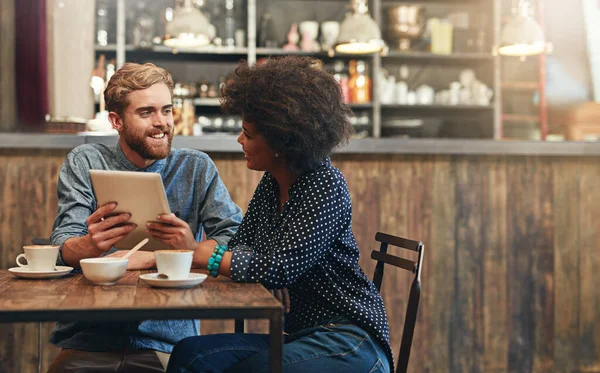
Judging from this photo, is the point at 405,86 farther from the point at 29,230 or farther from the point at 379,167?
the point at 29,230

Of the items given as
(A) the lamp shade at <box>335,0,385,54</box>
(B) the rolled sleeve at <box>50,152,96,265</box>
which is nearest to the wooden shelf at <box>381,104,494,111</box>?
(A) the lamp shade at <box>335,0,385,54</box>

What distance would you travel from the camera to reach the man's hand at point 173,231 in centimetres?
151

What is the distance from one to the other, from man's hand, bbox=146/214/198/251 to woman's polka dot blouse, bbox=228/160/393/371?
0.34 ft

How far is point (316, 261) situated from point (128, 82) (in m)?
0.84

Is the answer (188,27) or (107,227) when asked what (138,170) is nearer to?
(107,227)

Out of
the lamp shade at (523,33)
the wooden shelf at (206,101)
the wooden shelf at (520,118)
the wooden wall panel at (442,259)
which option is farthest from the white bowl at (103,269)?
the wooden shelf at (520,118)

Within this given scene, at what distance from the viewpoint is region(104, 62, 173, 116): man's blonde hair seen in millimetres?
2004

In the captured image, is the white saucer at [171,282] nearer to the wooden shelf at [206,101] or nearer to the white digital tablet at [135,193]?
the white digital tablet at [135,193]

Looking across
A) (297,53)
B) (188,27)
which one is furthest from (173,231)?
(297,53)

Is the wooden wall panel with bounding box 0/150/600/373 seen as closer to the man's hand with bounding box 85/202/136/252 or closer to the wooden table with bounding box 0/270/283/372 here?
the man's hand with bounding box 85/202/136/252

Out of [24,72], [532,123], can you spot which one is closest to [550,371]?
[532,123]

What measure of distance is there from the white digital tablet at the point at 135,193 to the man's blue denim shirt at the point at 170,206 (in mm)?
353

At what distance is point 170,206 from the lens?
203 centimetres

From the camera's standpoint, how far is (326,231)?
149cm
